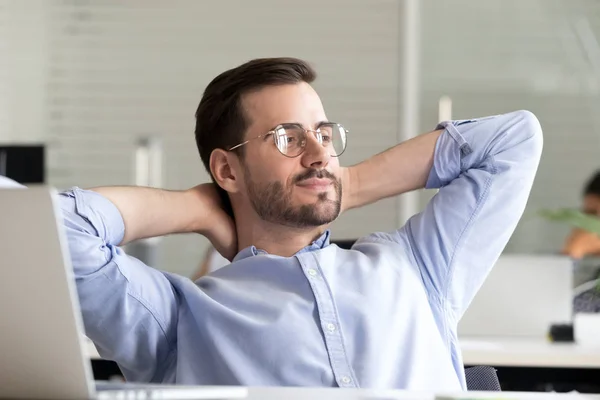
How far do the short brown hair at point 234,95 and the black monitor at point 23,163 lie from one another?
5.20ft

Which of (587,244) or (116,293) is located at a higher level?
(116,293)

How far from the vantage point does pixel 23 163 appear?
11.0 ft

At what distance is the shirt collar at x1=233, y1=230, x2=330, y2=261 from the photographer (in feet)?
5.58

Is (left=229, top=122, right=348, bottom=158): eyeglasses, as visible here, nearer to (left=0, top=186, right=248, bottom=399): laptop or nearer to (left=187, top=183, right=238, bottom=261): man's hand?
(left=187, top=183, right=238, bottom=261): man's hand

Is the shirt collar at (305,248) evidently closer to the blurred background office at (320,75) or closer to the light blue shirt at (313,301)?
the light blue shirt at (313,301)

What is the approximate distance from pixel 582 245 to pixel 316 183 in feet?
10.6

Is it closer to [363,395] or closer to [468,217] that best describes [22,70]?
[468,217]

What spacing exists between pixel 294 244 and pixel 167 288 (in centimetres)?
28

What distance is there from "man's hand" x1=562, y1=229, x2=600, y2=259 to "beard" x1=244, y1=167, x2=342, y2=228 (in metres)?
3.04

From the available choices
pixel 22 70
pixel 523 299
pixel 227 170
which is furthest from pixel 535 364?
pixel 22 70

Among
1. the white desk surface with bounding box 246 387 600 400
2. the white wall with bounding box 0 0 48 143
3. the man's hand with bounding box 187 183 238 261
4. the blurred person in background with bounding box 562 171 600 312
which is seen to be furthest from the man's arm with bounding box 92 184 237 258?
the white wall with bounding box 0 0 48 143

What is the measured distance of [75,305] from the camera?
0.87 m

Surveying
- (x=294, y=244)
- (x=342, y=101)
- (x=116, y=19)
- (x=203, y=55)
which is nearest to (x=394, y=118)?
(x=342, y=101)

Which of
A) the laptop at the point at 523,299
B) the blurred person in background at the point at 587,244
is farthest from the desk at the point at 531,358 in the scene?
the blurred person in background at the point at 587,244
